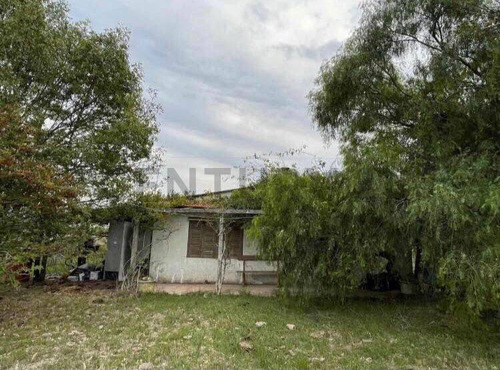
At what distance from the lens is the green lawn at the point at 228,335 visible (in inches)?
186

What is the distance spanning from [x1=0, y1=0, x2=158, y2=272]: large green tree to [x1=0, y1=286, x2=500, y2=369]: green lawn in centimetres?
160

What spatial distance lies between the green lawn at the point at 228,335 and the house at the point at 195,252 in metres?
2.26

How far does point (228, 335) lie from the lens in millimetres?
5629

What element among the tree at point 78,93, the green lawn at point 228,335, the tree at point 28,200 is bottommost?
the green lawn at point 228,335

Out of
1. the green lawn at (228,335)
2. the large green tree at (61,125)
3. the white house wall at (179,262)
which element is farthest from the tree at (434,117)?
the large green tree at (61,125)

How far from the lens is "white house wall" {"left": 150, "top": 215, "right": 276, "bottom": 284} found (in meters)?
10.8

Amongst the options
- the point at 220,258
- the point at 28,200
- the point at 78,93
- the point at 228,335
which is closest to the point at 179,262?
the point at 220,258

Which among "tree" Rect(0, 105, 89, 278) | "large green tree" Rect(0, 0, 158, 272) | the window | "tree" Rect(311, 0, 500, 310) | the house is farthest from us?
the window

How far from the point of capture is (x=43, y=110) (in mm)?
9523

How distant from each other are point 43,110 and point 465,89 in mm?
10432

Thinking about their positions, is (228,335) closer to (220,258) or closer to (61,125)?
(220,258)

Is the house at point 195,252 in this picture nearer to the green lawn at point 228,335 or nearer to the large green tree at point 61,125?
the large green tree at point 61,125

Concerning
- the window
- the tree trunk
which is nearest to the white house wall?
the window

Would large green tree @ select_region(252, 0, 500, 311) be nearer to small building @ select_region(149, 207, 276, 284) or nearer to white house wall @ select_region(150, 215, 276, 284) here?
small building @ select_region(149, 207, 276, 284)
